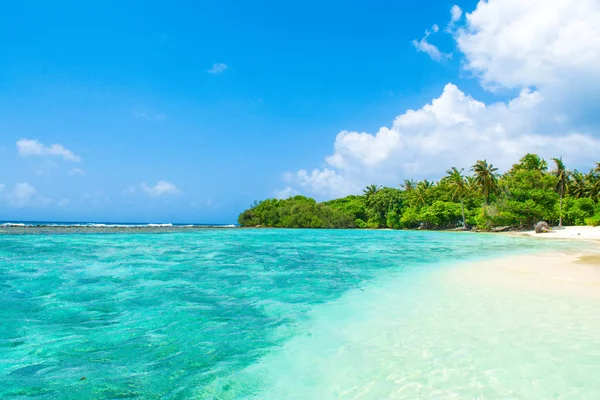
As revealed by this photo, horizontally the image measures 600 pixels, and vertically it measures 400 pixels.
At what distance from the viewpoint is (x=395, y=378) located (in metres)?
3.72

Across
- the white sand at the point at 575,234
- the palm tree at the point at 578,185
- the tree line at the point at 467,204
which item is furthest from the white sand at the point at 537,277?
the palm tree at the point at 578,185

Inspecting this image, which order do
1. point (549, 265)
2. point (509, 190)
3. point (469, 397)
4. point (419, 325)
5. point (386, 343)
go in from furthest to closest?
point (509, 190), point (549, 265), point (419, 325), point (386, 343), point (469, 397)

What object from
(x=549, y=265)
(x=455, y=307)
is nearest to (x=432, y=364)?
(x=455, y=307)

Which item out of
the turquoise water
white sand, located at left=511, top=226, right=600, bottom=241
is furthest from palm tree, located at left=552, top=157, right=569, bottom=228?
the turquoise water

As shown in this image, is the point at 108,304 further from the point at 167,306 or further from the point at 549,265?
the point at 549,265

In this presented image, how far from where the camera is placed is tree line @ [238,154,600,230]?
47250mm

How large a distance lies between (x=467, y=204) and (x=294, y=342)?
210 ft

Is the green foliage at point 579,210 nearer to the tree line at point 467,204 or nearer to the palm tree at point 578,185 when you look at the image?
the tree line at point 467,204

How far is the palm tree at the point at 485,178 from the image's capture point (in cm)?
4972

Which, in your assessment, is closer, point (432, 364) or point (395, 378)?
point (395, 378)

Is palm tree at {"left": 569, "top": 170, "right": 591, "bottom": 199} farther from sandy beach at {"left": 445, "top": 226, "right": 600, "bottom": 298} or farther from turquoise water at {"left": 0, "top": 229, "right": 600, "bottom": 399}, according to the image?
turquoise water at {"left": 0, "top": 229, "right": 600, "bottom": 399}

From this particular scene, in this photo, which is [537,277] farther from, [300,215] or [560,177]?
[300,215]

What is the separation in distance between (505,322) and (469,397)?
284cm

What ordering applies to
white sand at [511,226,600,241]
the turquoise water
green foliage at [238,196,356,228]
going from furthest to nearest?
green foliage at [238,196,356,228] < white sand at [511,226,600,241] < the turquoise water
